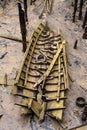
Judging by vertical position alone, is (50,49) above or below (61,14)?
below

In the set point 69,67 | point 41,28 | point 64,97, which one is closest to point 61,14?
point 41,28

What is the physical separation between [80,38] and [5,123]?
5548 millimetres

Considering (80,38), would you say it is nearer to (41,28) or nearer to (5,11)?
(41,28)

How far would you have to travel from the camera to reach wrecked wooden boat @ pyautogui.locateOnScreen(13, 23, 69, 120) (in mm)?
9144

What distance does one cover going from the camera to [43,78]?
10.2m

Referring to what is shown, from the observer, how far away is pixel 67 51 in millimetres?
11922

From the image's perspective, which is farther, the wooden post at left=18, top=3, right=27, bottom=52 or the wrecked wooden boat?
the wooden post at left=18, top=3, right=27, bottom=52

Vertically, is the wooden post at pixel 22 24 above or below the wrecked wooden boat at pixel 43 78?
above

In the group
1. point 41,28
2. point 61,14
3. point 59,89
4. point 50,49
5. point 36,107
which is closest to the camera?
point 36,107

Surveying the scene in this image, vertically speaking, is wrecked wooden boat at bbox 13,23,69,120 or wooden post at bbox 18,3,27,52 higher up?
wooden post at bbox 18,3,27,52

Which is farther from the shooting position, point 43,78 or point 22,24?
point 22,24

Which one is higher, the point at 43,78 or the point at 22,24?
the point at 22,24

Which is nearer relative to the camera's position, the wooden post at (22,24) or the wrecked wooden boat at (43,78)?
the wrecked wooden boat at (43,78)

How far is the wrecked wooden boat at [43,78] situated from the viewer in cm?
914
